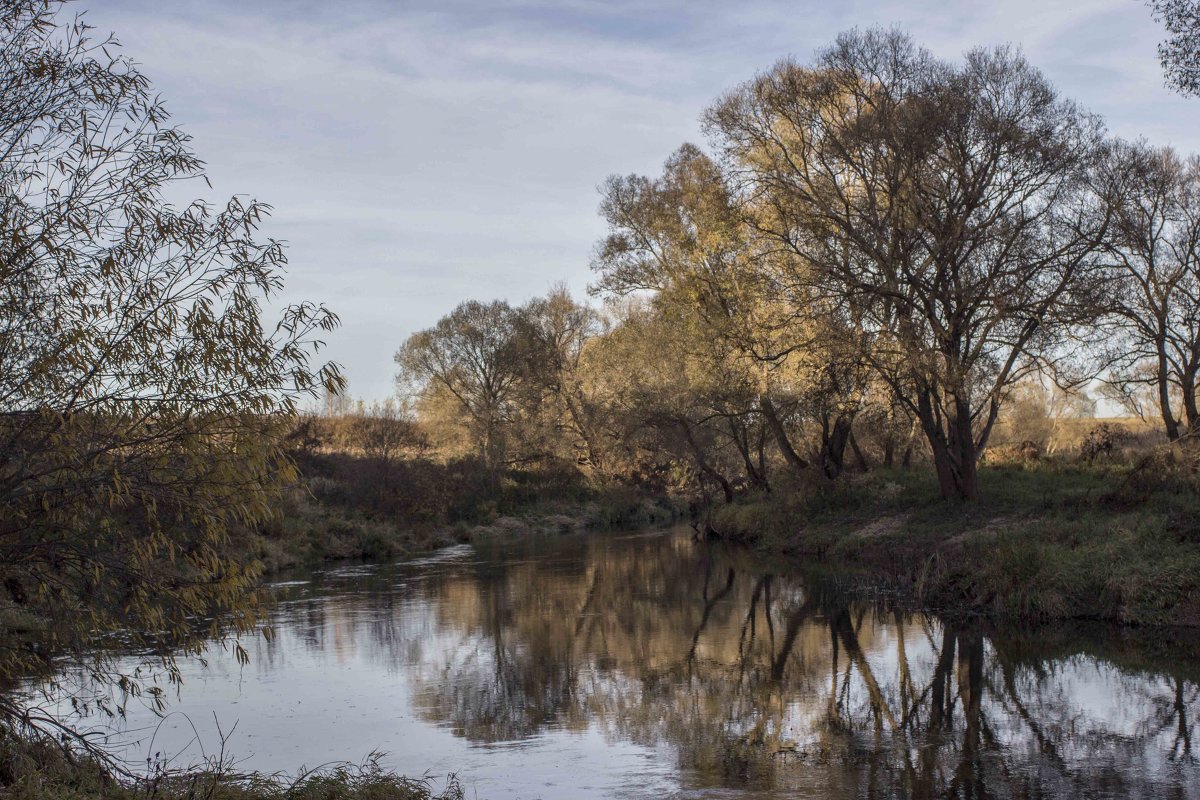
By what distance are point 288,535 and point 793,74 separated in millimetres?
20099

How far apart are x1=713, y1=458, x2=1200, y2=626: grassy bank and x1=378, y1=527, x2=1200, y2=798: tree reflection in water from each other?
0.90m

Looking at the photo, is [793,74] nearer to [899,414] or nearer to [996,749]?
[899,414]

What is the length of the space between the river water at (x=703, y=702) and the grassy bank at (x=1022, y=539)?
2.70 feet

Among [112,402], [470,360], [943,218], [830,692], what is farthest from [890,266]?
[470,360]

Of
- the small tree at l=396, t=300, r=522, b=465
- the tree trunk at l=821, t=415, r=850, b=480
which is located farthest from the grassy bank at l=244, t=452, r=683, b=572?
the tree trunk at l=821, t=415, r=850, b=480

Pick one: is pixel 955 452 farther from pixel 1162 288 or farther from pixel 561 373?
pixel 561 373

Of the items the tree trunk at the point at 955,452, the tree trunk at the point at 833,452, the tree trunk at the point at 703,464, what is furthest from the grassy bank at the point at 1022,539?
the tree trunk at the point at 703,464

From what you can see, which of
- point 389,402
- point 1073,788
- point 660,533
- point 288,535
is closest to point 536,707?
point 1073,788

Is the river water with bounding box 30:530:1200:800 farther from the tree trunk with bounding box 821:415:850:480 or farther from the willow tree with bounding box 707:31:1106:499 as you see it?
the tree trunk with bounding box 821:415:850:480

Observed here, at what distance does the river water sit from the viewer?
10.1 m

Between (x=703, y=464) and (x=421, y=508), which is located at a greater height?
(x=703, y=464)

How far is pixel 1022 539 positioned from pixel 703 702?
928 cm

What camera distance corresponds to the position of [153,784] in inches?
319

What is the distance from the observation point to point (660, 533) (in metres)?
42.4
